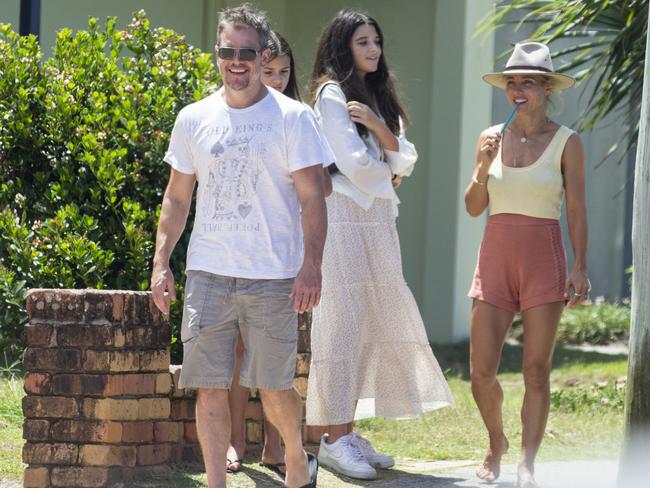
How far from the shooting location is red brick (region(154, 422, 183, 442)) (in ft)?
16.4

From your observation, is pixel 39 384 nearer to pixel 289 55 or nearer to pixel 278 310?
pixel 278 310

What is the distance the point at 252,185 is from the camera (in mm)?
4371

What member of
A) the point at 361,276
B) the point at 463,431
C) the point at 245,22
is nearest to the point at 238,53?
the point at 245,22

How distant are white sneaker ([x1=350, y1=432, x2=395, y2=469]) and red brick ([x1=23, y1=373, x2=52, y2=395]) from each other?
4.56 feet

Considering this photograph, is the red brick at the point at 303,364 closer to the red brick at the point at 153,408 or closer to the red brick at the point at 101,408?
the red brick at the point at 153,408

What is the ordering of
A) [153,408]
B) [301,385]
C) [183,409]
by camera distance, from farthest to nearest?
1. [301,385]
2. [183,409]
3. [153,408]

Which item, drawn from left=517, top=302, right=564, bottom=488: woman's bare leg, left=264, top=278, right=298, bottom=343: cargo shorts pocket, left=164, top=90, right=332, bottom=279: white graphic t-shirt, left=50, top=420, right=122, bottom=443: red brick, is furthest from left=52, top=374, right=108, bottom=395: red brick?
left=517, top=302, right=564, bottom=488: woman's bare leg

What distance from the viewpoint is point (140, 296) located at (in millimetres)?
4879

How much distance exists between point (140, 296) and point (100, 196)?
3.44ft

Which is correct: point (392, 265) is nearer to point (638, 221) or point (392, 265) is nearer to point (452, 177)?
point (638, 221)

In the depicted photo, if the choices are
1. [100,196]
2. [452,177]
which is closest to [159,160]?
[100,196]

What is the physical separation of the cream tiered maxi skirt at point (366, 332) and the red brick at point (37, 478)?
1.18m

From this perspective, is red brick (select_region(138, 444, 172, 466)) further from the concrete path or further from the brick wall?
the concrete path

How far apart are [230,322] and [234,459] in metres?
0.95
